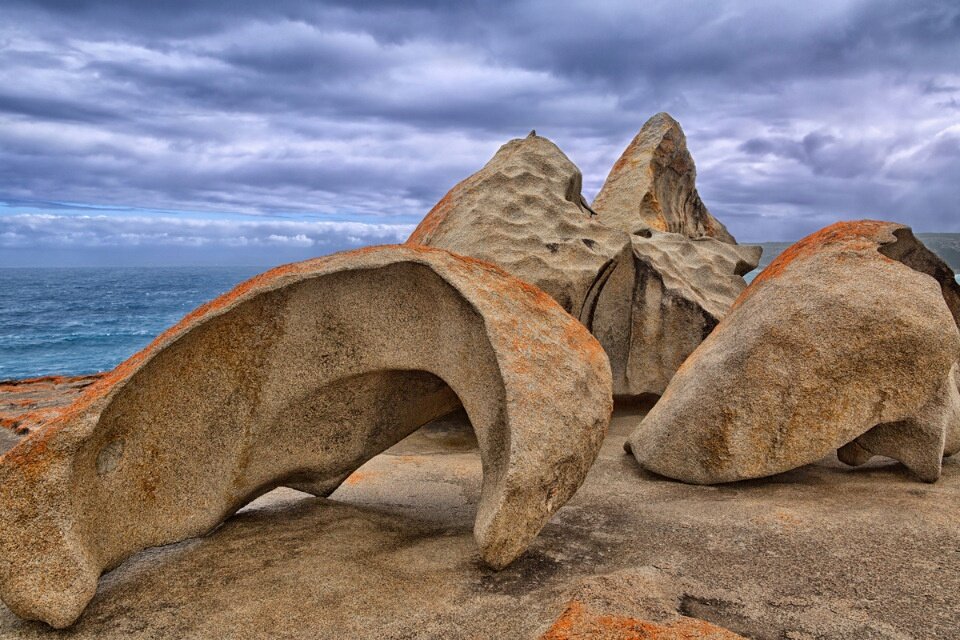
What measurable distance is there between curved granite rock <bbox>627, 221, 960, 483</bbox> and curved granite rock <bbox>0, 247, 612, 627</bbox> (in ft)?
3.91

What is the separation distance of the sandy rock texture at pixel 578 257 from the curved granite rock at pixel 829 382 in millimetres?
1941

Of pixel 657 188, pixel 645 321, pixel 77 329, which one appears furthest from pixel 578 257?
pixel 77 329

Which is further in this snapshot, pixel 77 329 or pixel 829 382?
pixel 77 329

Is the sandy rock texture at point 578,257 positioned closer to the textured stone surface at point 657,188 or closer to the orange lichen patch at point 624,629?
the textured stone surface at point 657,188

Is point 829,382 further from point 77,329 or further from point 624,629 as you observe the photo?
point 77,329

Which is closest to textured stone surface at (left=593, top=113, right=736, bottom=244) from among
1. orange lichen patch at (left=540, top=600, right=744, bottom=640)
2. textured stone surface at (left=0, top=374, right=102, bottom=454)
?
orange lichen patch at (left=540, top=600, right=744, bottom=640)

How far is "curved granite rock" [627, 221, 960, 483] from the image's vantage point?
3982 millimetres

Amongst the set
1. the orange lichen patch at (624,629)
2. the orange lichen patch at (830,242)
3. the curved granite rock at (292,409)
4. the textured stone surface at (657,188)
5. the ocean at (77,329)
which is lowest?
the ocean at (77,329)

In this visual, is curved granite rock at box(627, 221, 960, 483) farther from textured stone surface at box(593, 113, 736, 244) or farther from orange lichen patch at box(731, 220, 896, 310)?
textured stone surface at box(593, 113, 736, 244)

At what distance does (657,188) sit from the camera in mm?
8625

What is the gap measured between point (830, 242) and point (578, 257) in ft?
6.66

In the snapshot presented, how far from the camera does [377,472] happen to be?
5051mm

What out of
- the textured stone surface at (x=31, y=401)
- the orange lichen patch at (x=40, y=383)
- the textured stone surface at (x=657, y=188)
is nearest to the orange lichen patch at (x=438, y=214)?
the textured stone surface at (x=657, y=188)

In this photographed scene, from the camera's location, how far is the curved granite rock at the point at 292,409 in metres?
2.85
